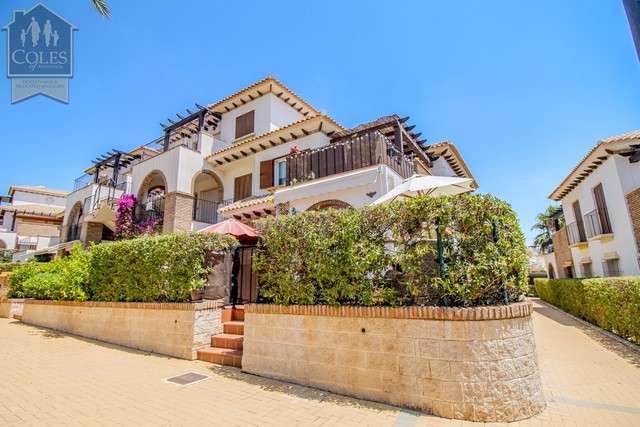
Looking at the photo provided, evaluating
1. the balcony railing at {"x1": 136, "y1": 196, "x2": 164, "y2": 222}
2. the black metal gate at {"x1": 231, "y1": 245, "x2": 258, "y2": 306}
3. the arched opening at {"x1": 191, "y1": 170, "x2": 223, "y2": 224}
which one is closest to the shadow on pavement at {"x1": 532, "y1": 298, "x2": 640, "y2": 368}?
the black metal gate at {"x1": 231, "y1": 245, "x2": 258, "y2": 306}

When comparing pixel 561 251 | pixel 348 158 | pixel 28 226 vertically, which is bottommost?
pixel 561 251

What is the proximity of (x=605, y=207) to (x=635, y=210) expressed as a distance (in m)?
3.04

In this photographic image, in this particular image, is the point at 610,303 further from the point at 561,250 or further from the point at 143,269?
the point at 561,250

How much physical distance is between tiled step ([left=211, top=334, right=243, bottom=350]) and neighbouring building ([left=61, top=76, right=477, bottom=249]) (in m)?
6.92

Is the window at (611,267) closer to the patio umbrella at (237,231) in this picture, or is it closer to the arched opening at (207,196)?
the patio umbrella at (237,231)

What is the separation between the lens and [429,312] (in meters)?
4.86

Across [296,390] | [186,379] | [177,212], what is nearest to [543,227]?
[177,212]

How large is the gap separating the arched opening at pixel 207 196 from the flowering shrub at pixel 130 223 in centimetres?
278

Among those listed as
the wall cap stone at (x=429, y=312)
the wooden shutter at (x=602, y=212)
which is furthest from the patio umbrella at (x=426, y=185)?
the wooden shutter at (x=602, y=212)

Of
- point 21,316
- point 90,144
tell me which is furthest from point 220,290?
point 90,144

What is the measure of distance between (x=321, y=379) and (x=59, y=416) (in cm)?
417

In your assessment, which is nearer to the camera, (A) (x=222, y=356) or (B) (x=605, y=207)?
(A) (x=222, y=356)

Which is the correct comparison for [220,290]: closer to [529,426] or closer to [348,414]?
[348,414]

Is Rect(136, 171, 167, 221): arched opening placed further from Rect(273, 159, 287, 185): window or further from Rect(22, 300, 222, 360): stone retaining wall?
Rect(22, 300, 222, 360): stone retaining wall
